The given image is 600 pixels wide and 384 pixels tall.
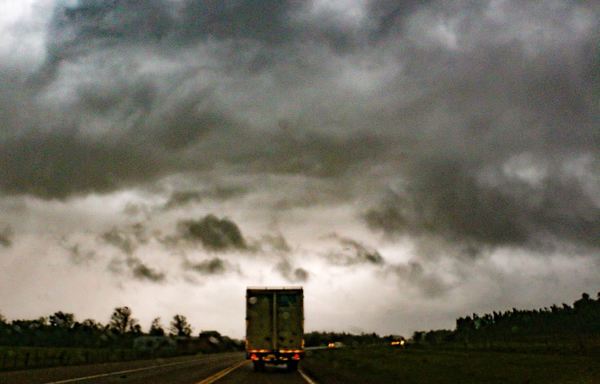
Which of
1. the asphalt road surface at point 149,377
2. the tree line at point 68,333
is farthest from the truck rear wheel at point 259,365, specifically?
the tree line at point 68,333

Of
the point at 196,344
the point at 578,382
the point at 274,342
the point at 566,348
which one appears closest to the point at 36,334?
the point at 196,344

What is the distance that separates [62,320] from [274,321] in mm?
176754

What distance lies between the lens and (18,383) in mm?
24609

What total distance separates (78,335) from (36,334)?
931 cm

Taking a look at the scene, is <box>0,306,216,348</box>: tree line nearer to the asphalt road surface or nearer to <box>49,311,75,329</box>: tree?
<box>49,311,75,329</box>: tree

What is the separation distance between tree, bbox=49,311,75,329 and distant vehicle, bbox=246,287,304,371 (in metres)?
170

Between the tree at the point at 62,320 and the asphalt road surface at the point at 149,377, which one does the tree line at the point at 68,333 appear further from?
the asphalt road surface at the point at 149,377

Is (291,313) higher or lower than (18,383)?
higher

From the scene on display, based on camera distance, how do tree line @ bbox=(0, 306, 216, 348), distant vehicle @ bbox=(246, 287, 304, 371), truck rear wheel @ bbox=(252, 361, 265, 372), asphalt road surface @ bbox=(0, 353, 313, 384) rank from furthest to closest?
tree line @ bbox=(0, 306, 216, 348)
truck rear wheel @ bbox=(252, 361, 265, 372)
distant vehicle @ bbox=(246, 287, 304, 371)
asphalt road surface @ bbox=(0, 353, 313, 384)

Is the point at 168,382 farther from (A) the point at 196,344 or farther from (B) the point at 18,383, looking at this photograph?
(A) the point at 196,344

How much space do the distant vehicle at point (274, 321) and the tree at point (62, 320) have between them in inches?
6673

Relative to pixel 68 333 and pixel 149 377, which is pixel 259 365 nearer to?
pixel 149 377

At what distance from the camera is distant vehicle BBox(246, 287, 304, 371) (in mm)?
33969

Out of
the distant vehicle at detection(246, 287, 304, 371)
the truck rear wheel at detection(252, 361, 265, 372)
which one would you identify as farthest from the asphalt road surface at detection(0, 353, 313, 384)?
the distant vehicle at detection(246, 287, 304, 371)
